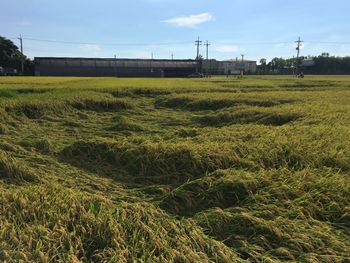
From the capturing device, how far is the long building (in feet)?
255

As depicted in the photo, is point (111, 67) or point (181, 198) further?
point (111, 67)

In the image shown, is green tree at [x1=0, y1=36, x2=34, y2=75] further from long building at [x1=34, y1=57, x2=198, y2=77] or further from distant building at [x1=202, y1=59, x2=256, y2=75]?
distant building at [x1=202, y1=59, x2=256, y2=75]

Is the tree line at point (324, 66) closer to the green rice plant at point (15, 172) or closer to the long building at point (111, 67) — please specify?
the long building at point (111, 67)

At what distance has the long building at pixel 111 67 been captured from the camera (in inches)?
3056

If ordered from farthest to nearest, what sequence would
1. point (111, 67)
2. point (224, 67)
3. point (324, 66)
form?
point (224, 67)
point (324, 66)
point (111, 67)

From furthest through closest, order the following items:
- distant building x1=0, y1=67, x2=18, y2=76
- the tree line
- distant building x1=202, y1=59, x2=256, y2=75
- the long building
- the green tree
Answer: the tree line, distant building x1=202, y1=59, x2=256, y2=75, the long building, the green tree, distant building x1=0, y1=67, x2=18, y2=76

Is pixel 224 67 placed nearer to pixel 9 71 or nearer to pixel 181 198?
pixel 9 71

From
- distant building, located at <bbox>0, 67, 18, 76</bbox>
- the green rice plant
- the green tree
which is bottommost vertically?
the green rice plant

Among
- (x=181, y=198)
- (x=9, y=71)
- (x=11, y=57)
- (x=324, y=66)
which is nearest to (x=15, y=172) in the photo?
(x=181, y=198)

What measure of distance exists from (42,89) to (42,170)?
14.7 m

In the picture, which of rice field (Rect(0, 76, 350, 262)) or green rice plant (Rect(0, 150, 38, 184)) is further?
green rice plant (Rect(0, 150, 38, 184))

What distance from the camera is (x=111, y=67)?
283ft

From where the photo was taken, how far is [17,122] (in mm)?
11977

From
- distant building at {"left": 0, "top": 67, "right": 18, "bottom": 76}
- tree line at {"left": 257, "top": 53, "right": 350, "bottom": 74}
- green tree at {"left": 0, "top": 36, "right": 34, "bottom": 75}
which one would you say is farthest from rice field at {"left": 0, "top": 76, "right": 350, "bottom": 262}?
tree line at {"left": 257, "top": 53, "right": 350, "bottom": 74}
